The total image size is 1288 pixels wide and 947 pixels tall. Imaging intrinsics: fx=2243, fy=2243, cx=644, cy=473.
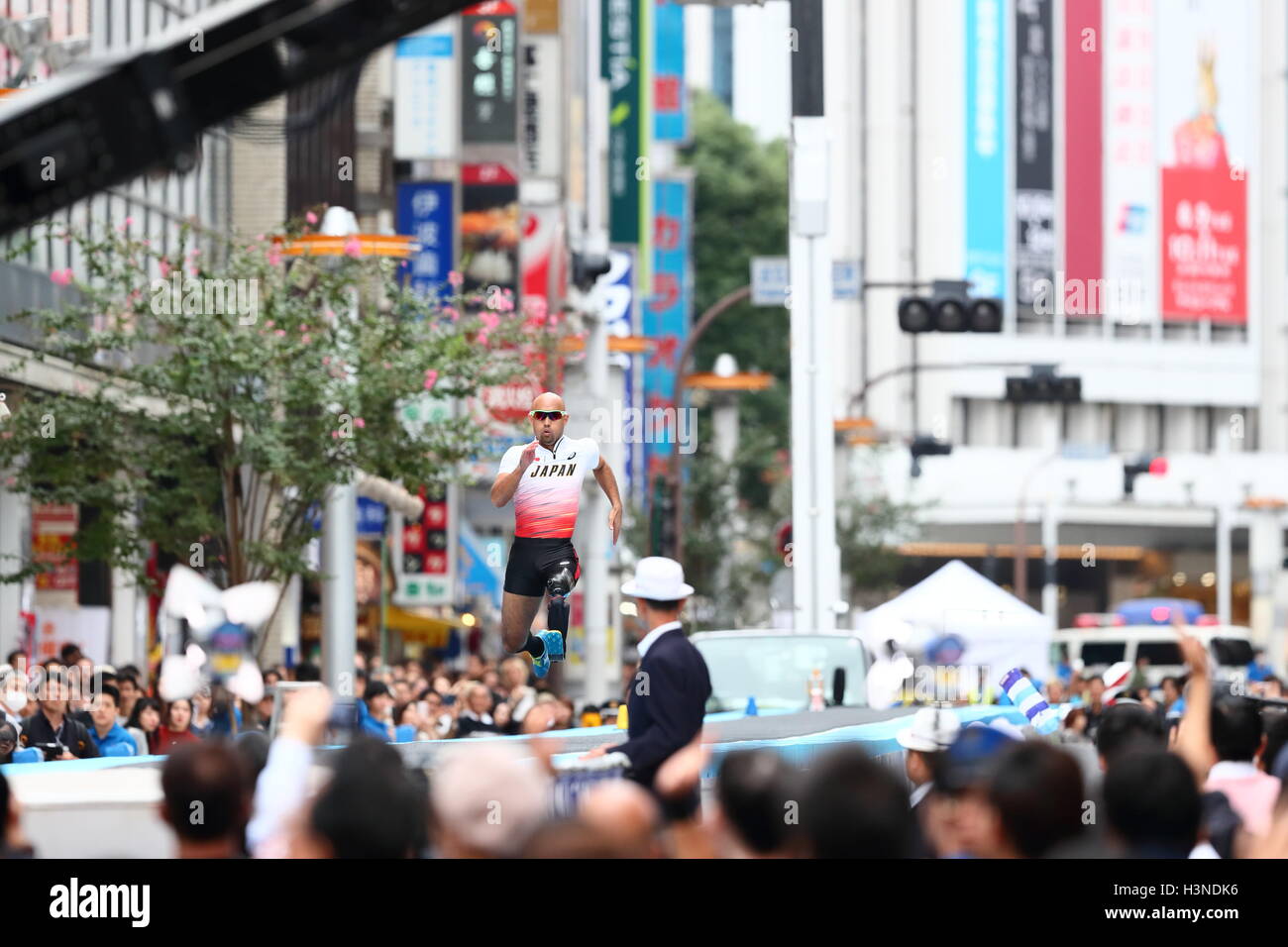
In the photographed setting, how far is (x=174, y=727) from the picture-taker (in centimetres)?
1541

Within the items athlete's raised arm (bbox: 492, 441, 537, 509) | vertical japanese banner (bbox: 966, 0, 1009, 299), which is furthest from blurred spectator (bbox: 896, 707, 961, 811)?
vertical japanese banner (bbox: 966, 0, 1009, 299)

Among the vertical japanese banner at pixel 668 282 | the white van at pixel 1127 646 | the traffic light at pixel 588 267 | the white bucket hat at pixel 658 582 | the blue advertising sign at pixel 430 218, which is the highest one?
the vertical japanese banner at pixel 668 282

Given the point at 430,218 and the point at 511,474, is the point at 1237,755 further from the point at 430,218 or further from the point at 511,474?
the point at 430,218

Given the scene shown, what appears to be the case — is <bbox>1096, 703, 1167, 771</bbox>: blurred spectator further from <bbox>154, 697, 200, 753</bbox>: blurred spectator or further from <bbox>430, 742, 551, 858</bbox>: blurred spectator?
<bbox>154, 697, 200, 753</bbox>: blurred spectator

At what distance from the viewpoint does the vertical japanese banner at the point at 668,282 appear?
194 ft

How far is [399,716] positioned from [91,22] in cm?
1120

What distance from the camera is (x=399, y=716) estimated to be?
57.7 ft

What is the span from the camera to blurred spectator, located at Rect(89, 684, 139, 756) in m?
14.1

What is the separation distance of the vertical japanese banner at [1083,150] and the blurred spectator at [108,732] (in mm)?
62910

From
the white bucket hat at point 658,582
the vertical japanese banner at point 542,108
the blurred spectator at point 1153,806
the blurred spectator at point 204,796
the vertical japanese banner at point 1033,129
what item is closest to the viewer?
the blurred spectator at point 204,796

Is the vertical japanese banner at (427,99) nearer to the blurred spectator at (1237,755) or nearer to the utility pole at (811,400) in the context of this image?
the utility pole at (811,400)

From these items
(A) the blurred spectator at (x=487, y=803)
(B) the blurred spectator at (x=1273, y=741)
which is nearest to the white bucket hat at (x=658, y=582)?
(B) the blurred spectator at (x=1273, y=741)
